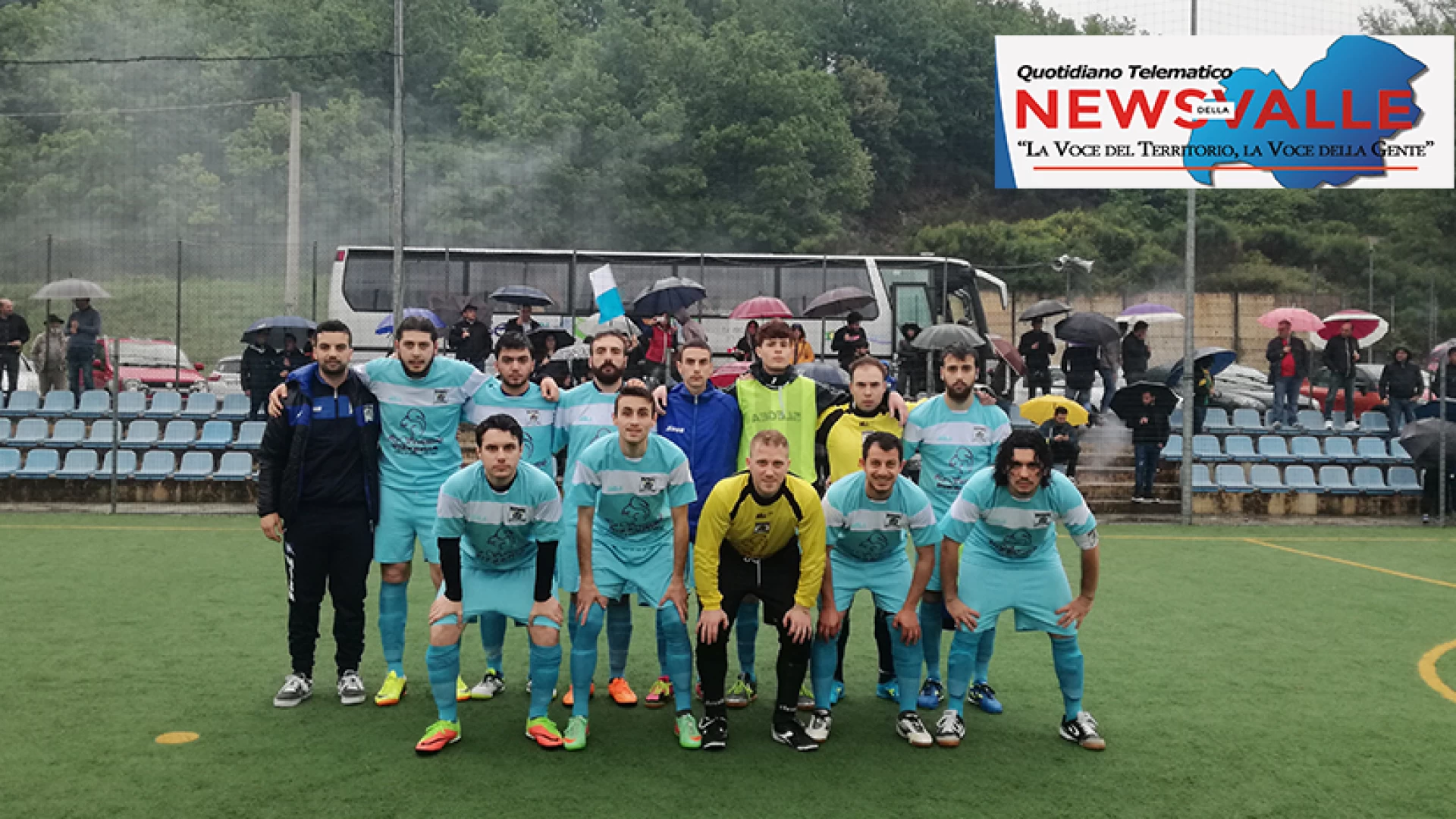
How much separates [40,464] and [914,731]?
12977 mm

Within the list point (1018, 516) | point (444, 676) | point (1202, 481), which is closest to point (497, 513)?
point (444, 676)

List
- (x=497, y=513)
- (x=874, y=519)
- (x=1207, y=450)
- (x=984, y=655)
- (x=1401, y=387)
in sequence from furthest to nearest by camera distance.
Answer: (x=1401, y=387), (x=1207, y=450), (x=984, y=655), (x=874, y=519), (x=497, y=513)

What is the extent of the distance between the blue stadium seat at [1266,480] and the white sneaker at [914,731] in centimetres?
1137

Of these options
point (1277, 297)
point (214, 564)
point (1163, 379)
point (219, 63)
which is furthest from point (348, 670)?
point (219, 63)

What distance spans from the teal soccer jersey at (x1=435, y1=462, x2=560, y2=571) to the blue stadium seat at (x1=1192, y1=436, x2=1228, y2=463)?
41.9 feet

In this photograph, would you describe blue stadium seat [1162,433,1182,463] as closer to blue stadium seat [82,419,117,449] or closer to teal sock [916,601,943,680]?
teal sock [916,601,943,680]

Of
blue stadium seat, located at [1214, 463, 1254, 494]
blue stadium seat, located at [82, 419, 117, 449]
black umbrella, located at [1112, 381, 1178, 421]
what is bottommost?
blue stadium seat, located at [1214, 463, 1254, 494]

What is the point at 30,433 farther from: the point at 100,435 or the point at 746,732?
the point at 746,732

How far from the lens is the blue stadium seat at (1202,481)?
1558 centimetres

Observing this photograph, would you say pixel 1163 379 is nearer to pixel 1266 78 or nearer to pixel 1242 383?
pixel 1266 78

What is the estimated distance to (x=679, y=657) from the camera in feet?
18.9

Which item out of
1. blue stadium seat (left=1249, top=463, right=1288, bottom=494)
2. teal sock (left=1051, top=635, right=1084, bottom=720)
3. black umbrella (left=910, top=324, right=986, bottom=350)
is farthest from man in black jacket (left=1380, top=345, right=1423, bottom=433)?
teal sock (left=1051, top=635, right=1084, bottom=720)

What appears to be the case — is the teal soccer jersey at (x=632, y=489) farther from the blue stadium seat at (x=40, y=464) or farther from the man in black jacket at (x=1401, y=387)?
the man in black jacket at (x=1401, y=387)

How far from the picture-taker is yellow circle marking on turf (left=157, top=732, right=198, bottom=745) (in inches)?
219
